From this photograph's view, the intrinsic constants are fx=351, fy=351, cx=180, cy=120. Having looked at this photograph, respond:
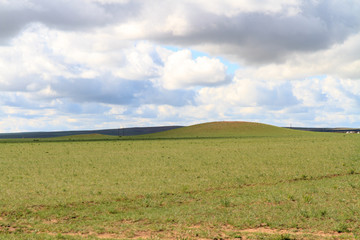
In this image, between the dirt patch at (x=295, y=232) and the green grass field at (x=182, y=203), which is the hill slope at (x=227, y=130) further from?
the dirt patch at (x=295, y=232)

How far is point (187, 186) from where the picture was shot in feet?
87.2

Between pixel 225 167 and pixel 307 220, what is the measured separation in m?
20.9

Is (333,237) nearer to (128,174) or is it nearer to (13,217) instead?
(13,217)

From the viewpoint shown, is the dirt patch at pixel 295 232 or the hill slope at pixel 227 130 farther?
the hill slope at pixel 227 130

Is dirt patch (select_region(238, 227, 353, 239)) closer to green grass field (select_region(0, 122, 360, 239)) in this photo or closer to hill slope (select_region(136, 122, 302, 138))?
green grass field (select_region(0, 122, 360, 239))

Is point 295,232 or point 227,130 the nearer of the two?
point 295,232

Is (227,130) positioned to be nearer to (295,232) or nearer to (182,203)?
(182,203)

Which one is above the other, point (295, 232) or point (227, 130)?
point (227, 130)

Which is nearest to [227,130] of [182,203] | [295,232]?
→ [182,203]

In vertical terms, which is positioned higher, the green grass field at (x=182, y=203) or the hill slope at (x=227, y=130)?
the hill slope at (x=227, y=130)

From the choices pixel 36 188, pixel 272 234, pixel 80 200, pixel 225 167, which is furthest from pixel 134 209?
pixel 225 167

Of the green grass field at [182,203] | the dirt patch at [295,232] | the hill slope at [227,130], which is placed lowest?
the dirt patch at [295,232]

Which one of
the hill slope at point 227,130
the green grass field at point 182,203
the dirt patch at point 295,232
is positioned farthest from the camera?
the hill slope at point 227,130

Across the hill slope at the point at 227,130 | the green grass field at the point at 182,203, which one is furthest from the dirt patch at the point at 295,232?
the hill slope at the point at 227,130
